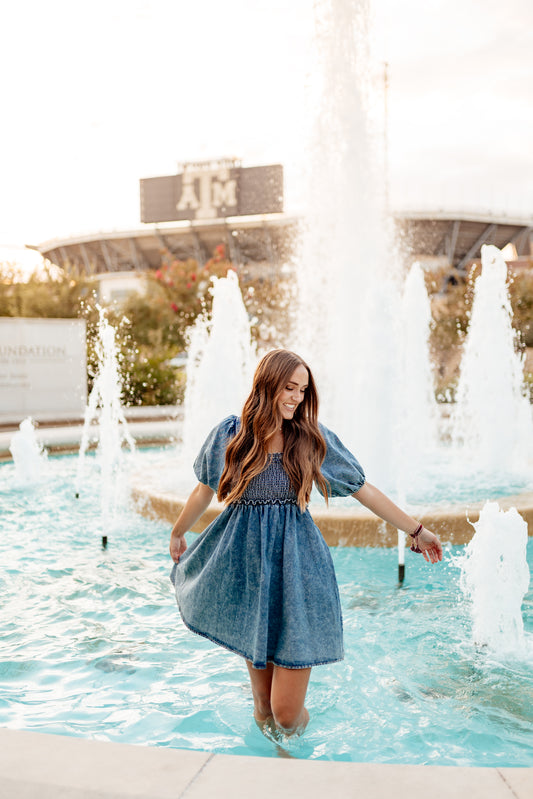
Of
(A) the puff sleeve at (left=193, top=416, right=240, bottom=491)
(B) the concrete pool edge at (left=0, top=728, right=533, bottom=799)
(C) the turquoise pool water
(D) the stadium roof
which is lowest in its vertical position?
(C) the turquoise pool water

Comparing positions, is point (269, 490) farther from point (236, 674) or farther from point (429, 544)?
point (236, 674)

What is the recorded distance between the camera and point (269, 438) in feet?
7.38

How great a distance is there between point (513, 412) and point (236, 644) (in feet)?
22.4

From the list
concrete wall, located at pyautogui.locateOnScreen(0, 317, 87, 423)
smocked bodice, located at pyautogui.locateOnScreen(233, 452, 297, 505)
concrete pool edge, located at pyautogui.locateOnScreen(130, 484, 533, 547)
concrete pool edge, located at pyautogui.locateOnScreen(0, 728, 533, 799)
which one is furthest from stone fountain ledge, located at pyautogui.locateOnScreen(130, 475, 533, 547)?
concrete wall, located at pyautogui.locateOnScreen(0, 317, 87, 423)

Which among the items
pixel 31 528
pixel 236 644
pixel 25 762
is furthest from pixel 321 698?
pixel 31 528

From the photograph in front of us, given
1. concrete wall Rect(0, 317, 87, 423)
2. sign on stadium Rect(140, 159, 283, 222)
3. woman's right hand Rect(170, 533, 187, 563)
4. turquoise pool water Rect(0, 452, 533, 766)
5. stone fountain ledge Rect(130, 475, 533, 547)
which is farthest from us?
sign on stadium Rect(140, 159, 283, 222)

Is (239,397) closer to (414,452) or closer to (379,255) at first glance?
(414,452)

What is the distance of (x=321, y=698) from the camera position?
9.59ft

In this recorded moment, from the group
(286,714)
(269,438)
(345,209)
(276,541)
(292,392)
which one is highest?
(345,209)

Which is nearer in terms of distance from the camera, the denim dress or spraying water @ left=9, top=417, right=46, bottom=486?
the denim dress

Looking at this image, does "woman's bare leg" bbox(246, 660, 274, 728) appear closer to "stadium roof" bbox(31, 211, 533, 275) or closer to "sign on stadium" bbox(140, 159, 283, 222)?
"stadium roof" bbox(31, 211, 533, 275)

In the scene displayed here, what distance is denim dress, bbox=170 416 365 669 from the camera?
2150 millimetres

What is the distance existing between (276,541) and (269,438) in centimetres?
31

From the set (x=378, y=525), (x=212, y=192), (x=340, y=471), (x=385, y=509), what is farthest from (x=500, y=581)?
(x=212, y=192)
